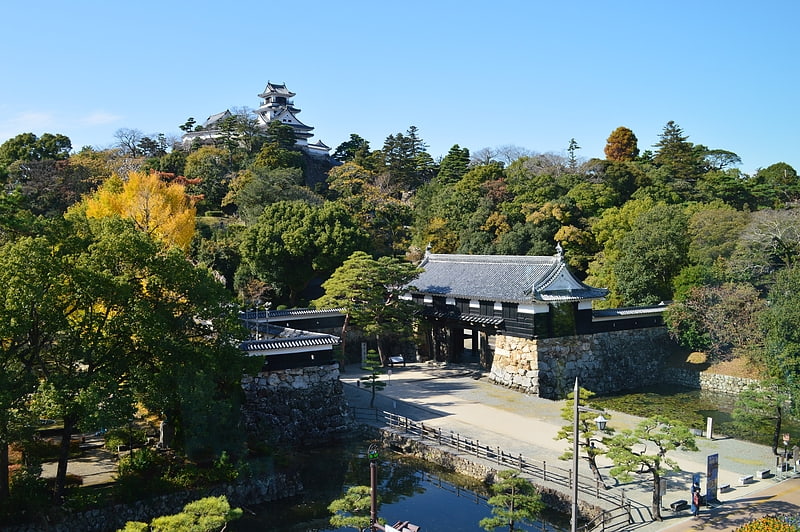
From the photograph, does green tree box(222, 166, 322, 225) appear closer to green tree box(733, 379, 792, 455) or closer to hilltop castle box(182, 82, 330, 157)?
hilltop castle box(182, 82, 330, 157)

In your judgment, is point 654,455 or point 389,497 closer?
point 654,455

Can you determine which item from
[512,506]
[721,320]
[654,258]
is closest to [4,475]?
[512,506]

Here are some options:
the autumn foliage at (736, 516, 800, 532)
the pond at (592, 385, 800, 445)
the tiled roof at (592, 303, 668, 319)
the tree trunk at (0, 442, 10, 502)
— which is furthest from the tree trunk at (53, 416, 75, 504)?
the tiled roof at (592, 303, 668, 319)

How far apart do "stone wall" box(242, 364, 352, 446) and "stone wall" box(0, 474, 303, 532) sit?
111 inches

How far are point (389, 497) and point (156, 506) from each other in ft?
18.4

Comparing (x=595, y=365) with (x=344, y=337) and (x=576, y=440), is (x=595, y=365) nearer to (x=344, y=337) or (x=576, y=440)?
(x=344, y=337)

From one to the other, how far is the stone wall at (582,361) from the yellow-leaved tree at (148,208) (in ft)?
55.8

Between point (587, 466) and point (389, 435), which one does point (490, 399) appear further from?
point (587, 466)

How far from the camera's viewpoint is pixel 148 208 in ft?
101

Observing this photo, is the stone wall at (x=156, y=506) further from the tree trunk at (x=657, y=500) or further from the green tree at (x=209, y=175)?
the green tree at (x=209, y=175)

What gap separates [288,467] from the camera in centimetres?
1691

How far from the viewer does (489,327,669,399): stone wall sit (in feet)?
78.9

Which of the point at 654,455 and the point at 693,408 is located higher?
the point at 654,455

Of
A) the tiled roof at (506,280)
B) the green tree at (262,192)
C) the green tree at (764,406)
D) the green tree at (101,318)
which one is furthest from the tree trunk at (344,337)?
the green tree at (262,192)
